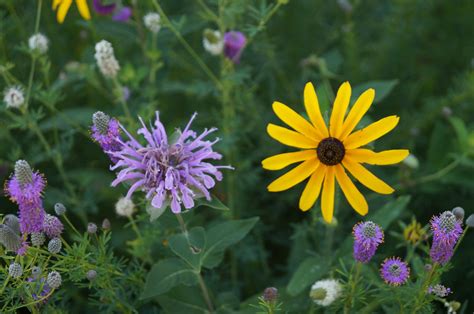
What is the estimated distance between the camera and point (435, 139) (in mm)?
2352

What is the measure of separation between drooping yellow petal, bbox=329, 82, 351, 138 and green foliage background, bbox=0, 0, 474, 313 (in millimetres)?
378

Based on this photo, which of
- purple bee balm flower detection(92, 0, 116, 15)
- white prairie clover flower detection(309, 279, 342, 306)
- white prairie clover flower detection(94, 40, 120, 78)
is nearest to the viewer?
white prairie clover flower detection(309, 279, 342, 306)

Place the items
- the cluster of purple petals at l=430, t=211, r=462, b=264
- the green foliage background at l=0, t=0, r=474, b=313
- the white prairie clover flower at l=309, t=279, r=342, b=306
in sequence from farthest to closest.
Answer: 1. the green foliage background at l=0, t=0, r=474, b=313
2. the white prairie clover flower at l=309, t=279, r=342, b=306
3. the cluster of purple petals at l=430, t=211, r=462, b=264

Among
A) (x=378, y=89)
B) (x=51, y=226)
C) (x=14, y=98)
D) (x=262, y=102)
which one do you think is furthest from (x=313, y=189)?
(x=262, y=102)

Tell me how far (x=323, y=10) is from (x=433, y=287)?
1.98 meters

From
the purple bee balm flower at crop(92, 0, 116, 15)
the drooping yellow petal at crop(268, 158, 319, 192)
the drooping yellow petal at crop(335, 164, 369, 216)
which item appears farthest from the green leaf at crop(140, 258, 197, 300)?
the purple bee balm flower at crop(92, 0, 116, 15)

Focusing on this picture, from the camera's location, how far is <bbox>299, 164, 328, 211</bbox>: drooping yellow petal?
142 cm

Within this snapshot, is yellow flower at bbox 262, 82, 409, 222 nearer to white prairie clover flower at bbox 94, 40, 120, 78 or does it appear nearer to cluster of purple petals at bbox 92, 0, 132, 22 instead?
white prairie clover flower at bbox 94, 40, 120, 78

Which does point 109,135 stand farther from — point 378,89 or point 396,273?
point 378,89

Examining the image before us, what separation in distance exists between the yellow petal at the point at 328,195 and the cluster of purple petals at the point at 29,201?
0.63m

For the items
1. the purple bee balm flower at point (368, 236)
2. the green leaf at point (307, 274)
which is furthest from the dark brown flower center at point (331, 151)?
the green leaf at point (307, 274)

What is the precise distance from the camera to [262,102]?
2.69 meters

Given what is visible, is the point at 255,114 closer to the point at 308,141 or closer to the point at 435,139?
the point at 435,139

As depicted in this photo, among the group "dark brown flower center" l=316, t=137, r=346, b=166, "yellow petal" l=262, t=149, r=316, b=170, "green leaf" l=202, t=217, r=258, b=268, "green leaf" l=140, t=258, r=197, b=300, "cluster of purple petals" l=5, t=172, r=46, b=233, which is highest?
"dark brown flower center" l=316, t=137, r=346, b=166
